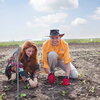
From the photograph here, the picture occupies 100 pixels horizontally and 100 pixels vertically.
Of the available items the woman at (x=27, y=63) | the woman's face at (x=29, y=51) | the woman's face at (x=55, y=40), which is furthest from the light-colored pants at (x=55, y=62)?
the woman's face at (x=29, y=51)

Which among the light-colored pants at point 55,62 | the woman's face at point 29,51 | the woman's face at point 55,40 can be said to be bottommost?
the light-colored pants at point 55,62

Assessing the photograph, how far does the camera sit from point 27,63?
199 inches

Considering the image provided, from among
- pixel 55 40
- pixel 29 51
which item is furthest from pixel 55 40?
pixel 29 51

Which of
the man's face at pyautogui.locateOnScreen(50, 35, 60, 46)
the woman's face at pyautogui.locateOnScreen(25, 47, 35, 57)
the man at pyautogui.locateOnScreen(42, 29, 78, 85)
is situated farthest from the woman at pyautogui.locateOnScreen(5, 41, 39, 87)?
the man's face at pyautogui.locateOnScreen(50, 35, 60, 46)

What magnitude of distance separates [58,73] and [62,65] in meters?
0.94

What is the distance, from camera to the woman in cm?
479

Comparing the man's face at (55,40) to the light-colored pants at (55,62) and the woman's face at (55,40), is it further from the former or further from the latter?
the light-colored pants at (55,62)

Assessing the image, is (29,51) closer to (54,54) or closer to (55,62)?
(54,54)

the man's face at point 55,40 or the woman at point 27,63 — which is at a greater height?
the man's face at point 55,40

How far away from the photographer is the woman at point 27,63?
4.79m

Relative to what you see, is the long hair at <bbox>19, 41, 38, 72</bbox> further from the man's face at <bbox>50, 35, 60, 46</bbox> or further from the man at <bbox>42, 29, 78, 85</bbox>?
the man's face at <bbox>50, 35, 60, 46</bbox>

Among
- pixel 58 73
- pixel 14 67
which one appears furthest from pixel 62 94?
pixel 58 73

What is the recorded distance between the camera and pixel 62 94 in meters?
4.34

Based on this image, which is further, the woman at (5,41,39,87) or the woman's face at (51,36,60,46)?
the woman's face at (51,36,60,46)
